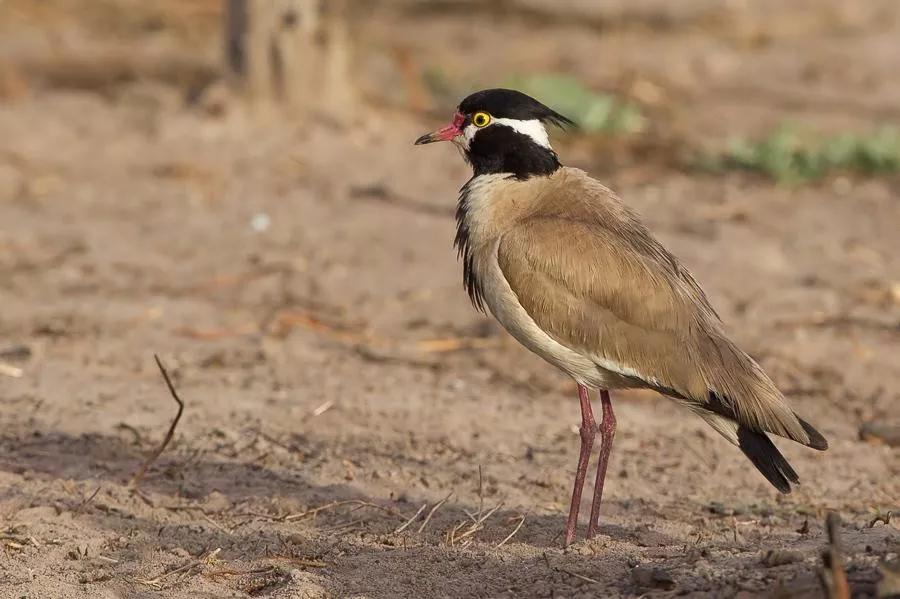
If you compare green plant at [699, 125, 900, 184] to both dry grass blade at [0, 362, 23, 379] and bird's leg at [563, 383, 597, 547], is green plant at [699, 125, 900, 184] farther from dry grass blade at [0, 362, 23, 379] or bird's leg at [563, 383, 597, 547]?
dry grass blade at [0, 362, 23, 379]

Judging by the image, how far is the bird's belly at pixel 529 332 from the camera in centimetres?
530

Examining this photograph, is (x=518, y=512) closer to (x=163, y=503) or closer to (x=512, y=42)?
(x=163, y=503)

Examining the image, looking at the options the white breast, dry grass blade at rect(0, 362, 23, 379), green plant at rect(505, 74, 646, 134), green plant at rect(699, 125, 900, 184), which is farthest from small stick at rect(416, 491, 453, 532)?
green plant at rect(505, 74, 646, 134)

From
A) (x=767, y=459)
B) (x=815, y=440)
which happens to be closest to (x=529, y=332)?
(x=767, y=459)

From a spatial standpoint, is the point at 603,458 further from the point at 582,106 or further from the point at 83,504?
the point at 582,106

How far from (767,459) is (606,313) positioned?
0.80 metres

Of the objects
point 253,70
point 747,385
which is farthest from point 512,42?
point 747,385

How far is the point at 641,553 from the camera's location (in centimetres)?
489

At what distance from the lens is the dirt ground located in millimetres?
5031

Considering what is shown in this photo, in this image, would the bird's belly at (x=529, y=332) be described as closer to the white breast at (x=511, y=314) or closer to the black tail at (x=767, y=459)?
the white breast at (x=511, y=314)

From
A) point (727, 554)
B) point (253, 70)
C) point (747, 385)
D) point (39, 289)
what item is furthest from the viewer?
point (253, 70)

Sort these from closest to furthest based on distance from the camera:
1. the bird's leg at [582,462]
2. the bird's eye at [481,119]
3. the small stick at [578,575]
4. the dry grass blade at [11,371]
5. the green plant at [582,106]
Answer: the small stick at [578,575], the bird's leg at [582,462], the bird's eye at [481,119], the dry grass blade at [11,371], the green plant at [582,106]

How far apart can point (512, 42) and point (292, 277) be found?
6355 mm

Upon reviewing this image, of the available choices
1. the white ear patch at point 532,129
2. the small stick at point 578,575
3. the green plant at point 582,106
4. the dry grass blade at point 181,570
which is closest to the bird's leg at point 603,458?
the small stick at point 578,575
